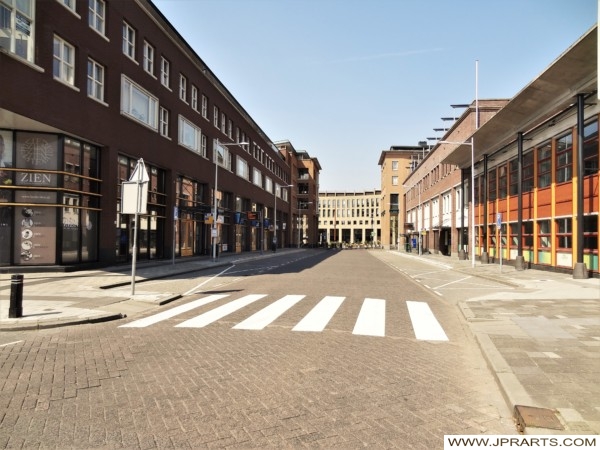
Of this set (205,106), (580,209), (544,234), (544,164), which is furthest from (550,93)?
(205,106)

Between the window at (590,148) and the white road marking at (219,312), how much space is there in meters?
16.4

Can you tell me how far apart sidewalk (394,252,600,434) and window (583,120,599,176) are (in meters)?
9.52

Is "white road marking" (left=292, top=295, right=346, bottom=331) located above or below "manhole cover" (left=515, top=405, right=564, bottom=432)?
below

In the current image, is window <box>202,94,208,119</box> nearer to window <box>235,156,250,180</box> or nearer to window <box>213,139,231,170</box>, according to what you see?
window <box>213,139,231,170</box>

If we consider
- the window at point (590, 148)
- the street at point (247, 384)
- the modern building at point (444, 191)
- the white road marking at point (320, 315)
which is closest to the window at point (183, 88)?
the modern building at point (444, 191)

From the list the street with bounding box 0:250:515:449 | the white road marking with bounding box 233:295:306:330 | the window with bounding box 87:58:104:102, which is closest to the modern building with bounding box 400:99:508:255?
the window with bounding box 87:58:104:102

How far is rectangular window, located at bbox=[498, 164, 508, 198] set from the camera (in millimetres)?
31844

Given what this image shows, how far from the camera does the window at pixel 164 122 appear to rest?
3037 cm

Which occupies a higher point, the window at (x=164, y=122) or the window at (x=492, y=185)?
the window at (x=164, y=122)

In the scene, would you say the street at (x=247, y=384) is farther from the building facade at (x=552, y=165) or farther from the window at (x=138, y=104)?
the window at (x=138, y=104)

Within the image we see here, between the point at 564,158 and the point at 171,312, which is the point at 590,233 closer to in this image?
the point at 564,158

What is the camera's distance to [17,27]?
58.3ft

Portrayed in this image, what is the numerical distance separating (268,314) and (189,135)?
27.3 meters

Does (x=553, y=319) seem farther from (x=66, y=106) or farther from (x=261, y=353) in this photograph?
(x=66, y=106)
